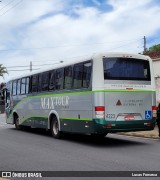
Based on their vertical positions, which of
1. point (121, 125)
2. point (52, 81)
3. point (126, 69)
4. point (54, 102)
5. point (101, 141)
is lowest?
point (101, 141)

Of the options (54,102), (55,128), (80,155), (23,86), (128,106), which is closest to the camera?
(80,155)

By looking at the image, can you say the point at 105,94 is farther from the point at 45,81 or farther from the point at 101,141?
the point at 45,81

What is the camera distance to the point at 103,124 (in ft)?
44.0

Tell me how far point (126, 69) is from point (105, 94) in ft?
4.62

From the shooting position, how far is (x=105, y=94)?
13547 millimetres

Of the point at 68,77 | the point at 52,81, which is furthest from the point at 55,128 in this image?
the point at 68,77

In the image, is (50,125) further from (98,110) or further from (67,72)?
(98,110)

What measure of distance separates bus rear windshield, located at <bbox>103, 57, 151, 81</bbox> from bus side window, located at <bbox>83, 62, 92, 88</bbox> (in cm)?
59

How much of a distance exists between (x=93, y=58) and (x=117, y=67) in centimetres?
95

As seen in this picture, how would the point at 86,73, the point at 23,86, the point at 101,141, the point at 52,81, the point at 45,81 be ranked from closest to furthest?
the point at 86,73 < the point at 101,141 < the point at 52,81 < the point at 45,81 < the point at 23,86

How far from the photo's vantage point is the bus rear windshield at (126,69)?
13.9 metres

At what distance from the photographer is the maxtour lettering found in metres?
15.8

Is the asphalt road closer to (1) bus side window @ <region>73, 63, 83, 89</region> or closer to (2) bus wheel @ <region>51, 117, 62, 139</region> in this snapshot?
(2) bus wheel @ <region>51, 117, 62, 139</region>

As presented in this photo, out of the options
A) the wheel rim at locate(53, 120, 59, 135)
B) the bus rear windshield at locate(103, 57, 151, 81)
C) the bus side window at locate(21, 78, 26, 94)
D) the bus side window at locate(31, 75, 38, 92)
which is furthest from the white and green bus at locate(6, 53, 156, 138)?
the bus side window at locate(21, 78, 26, 94)
